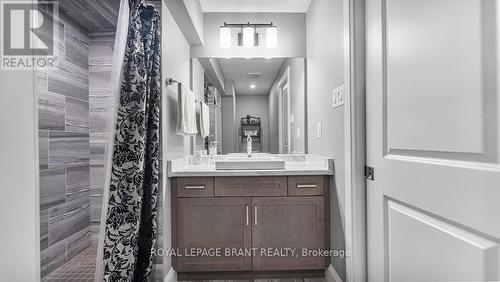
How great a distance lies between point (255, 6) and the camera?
8.47 ft

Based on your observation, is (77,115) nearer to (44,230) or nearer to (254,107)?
(44,230)

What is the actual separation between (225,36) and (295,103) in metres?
0.86

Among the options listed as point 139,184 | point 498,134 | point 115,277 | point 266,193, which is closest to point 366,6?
point 498,134

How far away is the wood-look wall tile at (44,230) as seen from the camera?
89.7 inches

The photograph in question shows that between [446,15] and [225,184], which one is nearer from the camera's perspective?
[446,15]

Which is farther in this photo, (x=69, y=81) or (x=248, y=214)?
(x=69, y=81)

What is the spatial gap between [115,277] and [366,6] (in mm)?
1998

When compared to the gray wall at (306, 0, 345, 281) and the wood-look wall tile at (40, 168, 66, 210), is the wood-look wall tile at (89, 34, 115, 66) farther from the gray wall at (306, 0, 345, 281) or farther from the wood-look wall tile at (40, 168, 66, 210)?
the gray wall at (306, 0, 345, 281)

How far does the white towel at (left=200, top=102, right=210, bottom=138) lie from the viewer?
2596 mm

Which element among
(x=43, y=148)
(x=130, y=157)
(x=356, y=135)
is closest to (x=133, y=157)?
(x=130, y=157)

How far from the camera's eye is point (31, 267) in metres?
0.82

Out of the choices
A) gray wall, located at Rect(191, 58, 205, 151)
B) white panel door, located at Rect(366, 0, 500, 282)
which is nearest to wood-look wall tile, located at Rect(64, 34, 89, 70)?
gray wall, located at Rect(191, 58, 205, 151)

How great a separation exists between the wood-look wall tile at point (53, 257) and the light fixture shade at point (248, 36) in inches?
92.0

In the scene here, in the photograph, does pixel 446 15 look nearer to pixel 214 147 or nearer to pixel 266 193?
pixel 266 193
